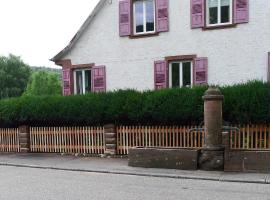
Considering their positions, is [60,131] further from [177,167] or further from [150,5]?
[150,5]

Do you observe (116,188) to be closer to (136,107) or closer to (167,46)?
(136,107)

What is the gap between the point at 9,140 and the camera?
16.2 m

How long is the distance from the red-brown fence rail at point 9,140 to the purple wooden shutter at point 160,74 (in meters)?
6.56

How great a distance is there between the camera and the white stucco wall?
16078mm

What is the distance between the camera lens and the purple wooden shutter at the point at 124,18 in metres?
18.3

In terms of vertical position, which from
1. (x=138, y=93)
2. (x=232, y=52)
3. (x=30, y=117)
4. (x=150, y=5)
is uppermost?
(x=150, y=5)

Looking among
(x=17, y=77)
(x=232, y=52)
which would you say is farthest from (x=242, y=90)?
(x=17, y=77)

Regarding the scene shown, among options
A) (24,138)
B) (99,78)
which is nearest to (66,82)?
(99,78)

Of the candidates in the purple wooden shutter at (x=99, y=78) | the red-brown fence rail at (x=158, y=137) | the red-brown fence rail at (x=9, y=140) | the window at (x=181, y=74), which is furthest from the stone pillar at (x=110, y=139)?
the purple wooden shutter at (x=99, y=78)

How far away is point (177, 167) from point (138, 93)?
3916 millimetres

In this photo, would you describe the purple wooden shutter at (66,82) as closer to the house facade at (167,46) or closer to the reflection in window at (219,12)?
the house facade at (167,46)

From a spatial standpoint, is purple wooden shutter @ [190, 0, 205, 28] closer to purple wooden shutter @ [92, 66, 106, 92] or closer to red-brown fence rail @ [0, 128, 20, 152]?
purple wooden shutter @ [92, 66, 106, 92]

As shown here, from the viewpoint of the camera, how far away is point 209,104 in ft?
36.3

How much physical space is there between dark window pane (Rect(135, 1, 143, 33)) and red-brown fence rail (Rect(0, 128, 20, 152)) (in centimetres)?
736
